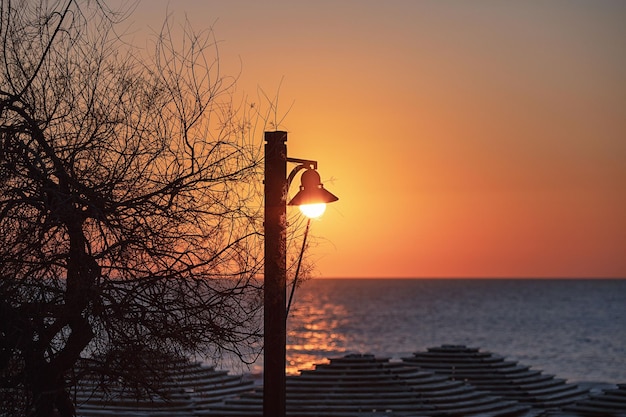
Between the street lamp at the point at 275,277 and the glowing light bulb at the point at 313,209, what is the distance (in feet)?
1.28

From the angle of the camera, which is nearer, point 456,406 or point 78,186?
point 78,186

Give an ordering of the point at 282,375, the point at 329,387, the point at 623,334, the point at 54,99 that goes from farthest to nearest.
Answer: the point at 623,334 → the point at 329,387 → the point at 54,99 → the point at 282,375

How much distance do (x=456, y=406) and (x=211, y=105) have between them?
1338 centimetres

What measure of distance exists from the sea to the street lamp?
29382mm

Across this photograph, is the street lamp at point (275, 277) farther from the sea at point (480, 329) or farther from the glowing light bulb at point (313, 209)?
the sea at point (480, 329)

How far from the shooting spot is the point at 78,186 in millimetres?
8953

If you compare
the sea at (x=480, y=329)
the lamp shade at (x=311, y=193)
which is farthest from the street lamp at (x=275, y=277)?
the sea at (x=480, y=329)

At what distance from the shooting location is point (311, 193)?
9.50 metres

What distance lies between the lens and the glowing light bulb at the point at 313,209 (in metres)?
9.48

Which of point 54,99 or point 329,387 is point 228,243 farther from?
point 329,387

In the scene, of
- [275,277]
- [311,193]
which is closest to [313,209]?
[311,193]

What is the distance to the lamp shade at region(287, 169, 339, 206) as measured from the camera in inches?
373

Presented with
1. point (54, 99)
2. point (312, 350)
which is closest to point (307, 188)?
point (54, 99)

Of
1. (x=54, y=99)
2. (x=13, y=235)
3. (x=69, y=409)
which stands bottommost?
(x=69, y=409)
